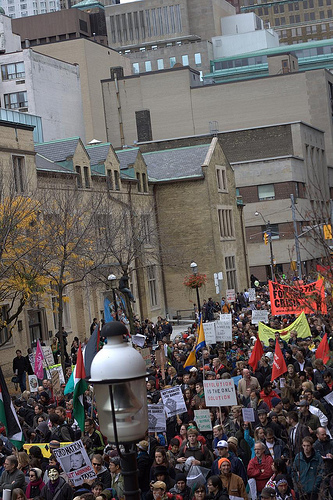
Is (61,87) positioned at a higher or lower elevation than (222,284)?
higher

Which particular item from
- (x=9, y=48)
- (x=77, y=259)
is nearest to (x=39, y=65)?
(x=9, y=48)

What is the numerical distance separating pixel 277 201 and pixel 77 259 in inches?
1947

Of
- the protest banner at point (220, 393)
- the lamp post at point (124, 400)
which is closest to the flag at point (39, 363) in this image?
the protest banner at point (220, 393)

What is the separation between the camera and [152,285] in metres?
57.5

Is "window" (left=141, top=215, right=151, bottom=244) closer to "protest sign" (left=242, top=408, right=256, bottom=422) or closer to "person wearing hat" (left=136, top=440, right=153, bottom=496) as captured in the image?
"protest sign" (left=242, top=408, right=256, bottom=422)

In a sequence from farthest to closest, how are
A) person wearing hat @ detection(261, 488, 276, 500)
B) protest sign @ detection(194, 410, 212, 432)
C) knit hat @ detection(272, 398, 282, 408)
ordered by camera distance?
knit hat @ detection(272, 398, 282, 408) → protest sign @ detection(194, 410, 212, 432) → person wearing hat @ detection(261, 488, 276, 500)

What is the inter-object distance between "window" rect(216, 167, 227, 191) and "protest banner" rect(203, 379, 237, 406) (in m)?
46.3

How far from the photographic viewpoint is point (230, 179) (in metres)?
65.3

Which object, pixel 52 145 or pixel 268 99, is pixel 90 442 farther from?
pixel 268 99

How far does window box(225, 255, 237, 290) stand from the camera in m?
63.3

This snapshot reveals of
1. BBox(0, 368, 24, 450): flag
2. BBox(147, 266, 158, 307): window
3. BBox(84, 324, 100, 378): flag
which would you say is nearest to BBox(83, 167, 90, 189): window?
BBox(147, 266, 158, 307): window

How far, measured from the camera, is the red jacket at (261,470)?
13.5 metres

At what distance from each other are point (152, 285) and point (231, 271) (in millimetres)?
8488

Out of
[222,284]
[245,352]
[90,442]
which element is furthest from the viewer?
[222,284]
